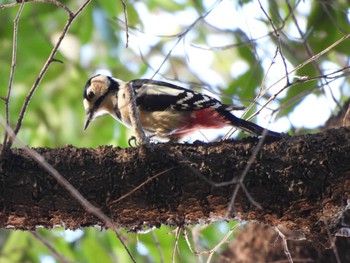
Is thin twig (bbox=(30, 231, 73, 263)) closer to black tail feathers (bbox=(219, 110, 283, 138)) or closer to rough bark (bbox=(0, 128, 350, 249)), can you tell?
rough bark (bbox=(0, 128, 350, 249))

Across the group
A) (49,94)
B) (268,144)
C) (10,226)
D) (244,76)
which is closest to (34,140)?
(49,94)

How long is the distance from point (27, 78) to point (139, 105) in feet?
6.23

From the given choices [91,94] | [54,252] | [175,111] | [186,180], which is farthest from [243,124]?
[91,94]

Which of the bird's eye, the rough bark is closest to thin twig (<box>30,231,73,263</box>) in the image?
the rough bark

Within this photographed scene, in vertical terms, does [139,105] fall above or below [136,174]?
above

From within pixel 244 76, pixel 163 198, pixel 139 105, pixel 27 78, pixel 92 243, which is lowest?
pixel 163 198

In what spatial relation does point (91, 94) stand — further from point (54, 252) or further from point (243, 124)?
point (54, 252)

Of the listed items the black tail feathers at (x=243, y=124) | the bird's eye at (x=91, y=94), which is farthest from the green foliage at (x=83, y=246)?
the black tail feathers at (x=243, y=124)

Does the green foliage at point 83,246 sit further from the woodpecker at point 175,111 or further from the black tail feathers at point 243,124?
the black tail feathers at point 243,124

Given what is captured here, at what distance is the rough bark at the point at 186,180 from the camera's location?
7.78ft

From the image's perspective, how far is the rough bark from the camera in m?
2.37

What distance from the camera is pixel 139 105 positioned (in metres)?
3.46

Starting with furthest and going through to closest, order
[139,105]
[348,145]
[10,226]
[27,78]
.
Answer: [27,78] < [139,105] < [10,226] < [348,145]

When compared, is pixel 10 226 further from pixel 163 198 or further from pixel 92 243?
pixel 92 243
